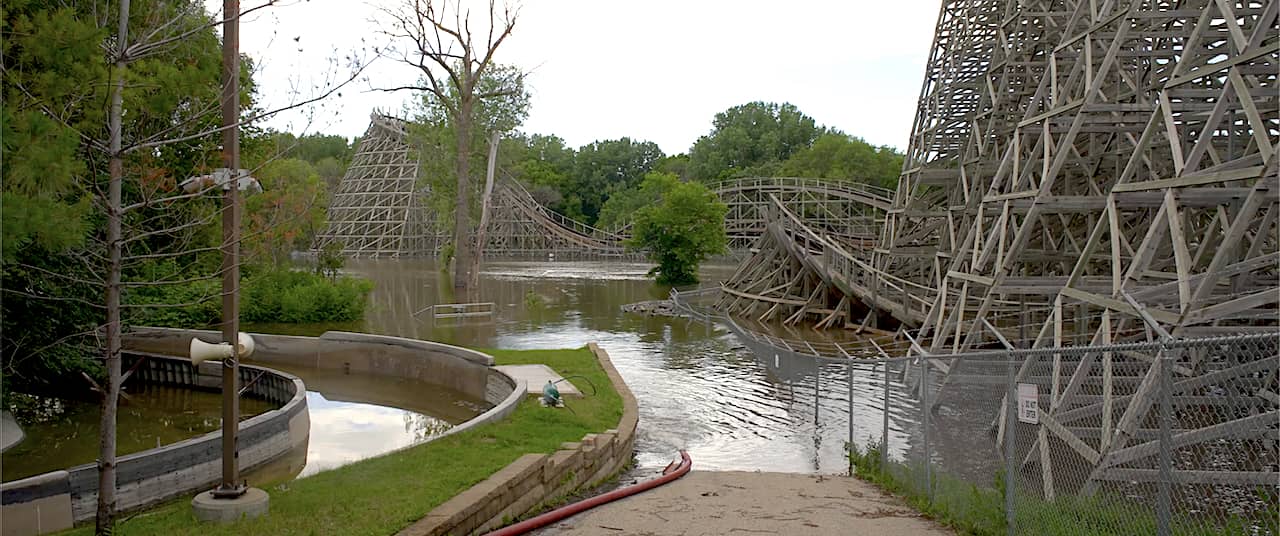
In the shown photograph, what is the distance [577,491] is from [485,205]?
25.7m

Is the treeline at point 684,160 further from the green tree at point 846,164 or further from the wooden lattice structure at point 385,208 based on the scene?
the wooden lattice structure at point 385,208

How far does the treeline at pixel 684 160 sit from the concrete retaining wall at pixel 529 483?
7080 centimetres

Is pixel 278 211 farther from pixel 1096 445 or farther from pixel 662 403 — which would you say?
pixel 662 403

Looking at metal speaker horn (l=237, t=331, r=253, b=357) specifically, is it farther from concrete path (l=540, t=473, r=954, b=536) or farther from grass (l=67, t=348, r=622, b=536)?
concrete path (l=540, t=473, r=954, b=536)

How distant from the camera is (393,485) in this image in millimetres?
8469

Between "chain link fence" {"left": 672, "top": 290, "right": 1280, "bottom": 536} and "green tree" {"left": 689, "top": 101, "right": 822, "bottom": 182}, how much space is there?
272 feet

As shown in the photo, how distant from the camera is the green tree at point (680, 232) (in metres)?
48.8

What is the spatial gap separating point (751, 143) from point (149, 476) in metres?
93.0

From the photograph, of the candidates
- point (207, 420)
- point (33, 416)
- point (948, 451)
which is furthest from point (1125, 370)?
point (33, 416)

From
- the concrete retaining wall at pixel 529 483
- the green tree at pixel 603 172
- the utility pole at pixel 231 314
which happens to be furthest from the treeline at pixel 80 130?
the green tree at pixel 603 172

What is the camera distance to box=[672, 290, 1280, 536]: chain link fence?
231 inches

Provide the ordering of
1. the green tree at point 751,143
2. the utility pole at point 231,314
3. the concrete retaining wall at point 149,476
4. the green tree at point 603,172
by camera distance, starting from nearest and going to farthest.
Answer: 1. the utility pole at point 231,314
2. the concrete retaining wall at point 149,476
3. the green tree at point 751,143
4. the green tree at point 603,172

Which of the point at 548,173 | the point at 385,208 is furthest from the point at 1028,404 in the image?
the point at 548,173

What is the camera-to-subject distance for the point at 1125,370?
13.4m
